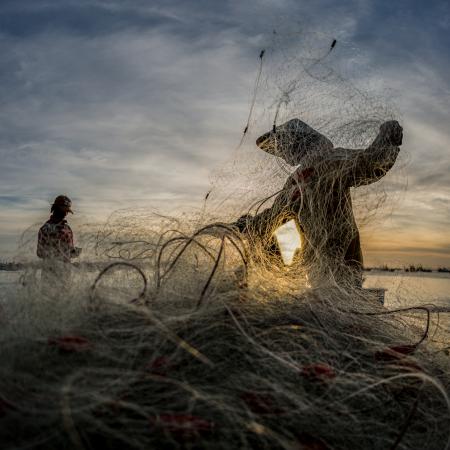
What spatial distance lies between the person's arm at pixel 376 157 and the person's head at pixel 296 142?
0.21 m

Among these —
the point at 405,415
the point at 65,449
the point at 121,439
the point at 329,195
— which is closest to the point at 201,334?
the point at 121,439

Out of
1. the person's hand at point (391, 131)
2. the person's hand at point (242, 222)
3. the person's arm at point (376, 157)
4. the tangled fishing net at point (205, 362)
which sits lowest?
the tangled fishing net at point (205, 362)

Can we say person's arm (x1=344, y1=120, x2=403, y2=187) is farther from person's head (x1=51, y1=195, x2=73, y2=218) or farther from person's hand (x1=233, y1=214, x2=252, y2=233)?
person's head (x1=51, y1=195, x2=73, y2=218)

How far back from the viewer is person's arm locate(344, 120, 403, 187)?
319 centimetres

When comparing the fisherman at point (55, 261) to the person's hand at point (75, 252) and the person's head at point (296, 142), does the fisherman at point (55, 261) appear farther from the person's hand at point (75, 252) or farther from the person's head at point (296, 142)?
the person's head at point (296, 142)

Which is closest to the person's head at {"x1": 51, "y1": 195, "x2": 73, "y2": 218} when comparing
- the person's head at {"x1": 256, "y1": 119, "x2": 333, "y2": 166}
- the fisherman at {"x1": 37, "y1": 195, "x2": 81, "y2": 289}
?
the fisherman at {"x1": 37, "y1": 195, "x2": 81, "y2": 289}

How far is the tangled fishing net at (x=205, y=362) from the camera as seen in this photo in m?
1.30

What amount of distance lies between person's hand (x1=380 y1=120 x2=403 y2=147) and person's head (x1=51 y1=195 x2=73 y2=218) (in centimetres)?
336

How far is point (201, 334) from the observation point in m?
1.66

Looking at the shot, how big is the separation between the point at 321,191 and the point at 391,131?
0.66m

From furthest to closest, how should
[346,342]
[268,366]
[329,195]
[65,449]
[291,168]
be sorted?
1. [291,168]
2. [329,195]
3. [346,342]
4. [268,366]
5. [65,449]

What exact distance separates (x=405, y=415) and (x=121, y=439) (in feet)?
3.53

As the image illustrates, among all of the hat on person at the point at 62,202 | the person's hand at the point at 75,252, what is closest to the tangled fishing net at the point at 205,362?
the person's hand at the point at 75,252

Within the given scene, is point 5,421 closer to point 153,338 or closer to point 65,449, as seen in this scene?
point 65,449
